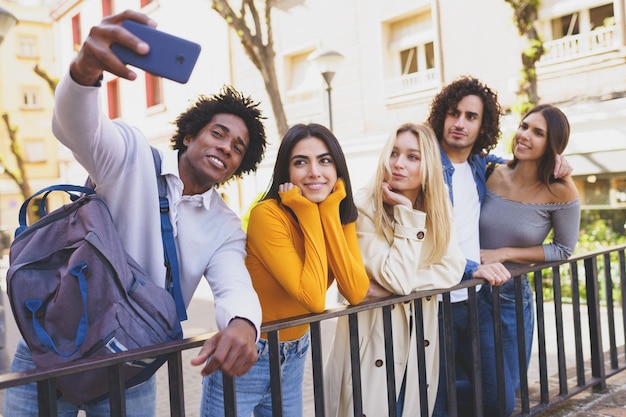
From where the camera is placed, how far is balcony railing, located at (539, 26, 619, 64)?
31.0 feet

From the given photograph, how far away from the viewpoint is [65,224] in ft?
6.11

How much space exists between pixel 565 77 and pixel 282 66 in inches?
285

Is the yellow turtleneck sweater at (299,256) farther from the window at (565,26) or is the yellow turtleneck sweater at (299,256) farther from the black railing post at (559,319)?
the window at (565,26)

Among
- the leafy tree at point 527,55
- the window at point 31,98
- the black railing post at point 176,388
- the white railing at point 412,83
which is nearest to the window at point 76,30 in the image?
the window at point 31,98

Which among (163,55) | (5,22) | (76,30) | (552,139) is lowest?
(552,139)

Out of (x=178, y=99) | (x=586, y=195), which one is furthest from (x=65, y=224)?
(x=178, y=99)

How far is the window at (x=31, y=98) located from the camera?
32.6 m

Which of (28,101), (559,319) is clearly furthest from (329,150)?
(28,101)

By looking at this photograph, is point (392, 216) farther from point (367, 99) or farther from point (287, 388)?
point (367, 99)

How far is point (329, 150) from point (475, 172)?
117 cm

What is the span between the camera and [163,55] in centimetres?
151

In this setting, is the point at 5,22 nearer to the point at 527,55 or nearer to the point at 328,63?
the point at 328,63

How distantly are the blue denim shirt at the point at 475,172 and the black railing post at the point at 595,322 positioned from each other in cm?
92

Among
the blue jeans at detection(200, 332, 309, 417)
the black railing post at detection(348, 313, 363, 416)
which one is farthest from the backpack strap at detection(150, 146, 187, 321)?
the black railing post at detection(348, 313, 363, 416)
